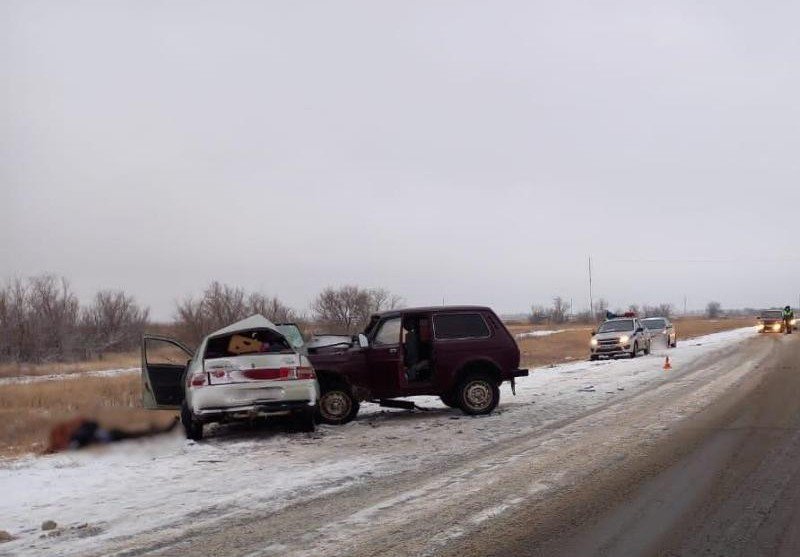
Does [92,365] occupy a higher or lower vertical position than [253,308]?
lower

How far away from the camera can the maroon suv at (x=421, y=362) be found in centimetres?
1174

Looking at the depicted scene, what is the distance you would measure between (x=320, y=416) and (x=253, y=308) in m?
35.4

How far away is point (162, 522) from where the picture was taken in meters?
5.96

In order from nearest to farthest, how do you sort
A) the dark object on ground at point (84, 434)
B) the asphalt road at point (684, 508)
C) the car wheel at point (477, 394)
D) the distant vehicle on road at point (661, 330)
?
1. the asphalt road at point (684, 508)
2. the dark object on ground at point (84, 434)
3. the car wheel at point (477, 394)
4. the distant vehicle on road at point (661, 330)

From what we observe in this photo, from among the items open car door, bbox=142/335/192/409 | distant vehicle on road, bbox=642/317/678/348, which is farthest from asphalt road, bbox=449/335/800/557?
distant vehicle on road, bbox=642/317/678/348

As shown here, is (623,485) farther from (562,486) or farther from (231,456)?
(231,456)

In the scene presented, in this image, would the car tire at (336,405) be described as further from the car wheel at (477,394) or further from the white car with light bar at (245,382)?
the car wheel at (477,394)

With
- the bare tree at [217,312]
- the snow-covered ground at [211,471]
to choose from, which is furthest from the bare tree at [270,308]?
the snow-covered ground at [211,471]

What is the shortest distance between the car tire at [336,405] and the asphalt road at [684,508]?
16.6 ft

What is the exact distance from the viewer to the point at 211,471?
819 cm

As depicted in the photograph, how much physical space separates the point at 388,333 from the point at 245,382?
302 centimetres

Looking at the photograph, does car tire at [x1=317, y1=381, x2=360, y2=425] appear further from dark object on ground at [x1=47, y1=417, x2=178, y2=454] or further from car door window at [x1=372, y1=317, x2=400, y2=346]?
dark object on ground at [x1=47, y1=417, x2=178, y2=454]

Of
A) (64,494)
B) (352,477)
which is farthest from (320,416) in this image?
(64,494)

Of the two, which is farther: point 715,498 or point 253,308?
point 253,308
